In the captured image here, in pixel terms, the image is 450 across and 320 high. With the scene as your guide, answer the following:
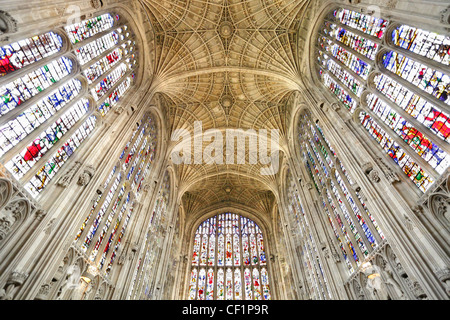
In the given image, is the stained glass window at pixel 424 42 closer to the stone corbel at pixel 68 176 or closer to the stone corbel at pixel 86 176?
the stone corbel at pixel 86 176

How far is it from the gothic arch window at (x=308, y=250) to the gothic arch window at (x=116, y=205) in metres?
13.3

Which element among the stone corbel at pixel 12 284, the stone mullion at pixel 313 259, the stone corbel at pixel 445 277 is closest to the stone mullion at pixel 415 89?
the stone corbel at pixel 445 277

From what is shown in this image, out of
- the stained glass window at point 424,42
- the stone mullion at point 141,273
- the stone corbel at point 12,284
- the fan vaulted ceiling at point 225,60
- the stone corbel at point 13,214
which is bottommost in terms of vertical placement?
the stone corbel at point 12,284

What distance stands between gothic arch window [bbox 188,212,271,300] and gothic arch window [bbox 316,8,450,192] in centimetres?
2176

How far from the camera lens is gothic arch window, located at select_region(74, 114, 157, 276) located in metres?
12.8

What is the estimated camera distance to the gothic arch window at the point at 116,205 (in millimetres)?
12820

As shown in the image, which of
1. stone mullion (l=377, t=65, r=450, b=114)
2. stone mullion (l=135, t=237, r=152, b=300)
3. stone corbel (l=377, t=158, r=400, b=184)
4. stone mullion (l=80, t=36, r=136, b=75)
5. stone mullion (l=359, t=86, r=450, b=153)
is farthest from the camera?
stone mullion (l=135, t=237, r=152, b=300)

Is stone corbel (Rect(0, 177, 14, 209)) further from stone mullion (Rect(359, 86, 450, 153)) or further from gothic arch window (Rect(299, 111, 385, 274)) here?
stone mullion (Rect(359, 86, 450, 153))

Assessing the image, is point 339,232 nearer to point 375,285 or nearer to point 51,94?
point 375,285

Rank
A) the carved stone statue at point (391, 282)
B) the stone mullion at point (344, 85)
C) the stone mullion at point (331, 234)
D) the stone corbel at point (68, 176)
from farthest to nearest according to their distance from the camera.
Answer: the stone mullion at point (331, 234) → the stone mullion at point (344, 85) → the stone corbel at point (68, 176) → the carved stone statue at point (391, 282)

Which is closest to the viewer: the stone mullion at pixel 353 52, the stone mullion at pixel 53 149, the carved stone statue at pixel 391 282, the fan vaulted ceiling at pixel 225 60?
the stone mullion at pixel 53 149

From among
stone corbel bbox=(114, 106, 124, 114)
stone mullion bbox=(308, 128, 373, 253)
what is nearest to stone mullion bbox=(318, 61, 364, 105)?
stone mullion bbox=(308, 128, 373, 253)

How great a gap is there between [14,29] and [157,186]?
48.1ft
